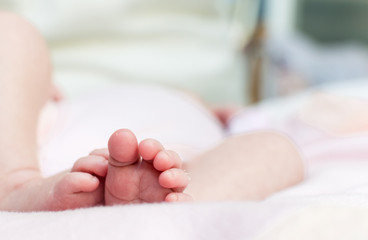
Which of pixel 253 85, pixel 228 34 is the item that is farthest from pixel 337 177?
pixel 253 85

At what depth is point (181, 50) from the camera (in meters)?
1.30

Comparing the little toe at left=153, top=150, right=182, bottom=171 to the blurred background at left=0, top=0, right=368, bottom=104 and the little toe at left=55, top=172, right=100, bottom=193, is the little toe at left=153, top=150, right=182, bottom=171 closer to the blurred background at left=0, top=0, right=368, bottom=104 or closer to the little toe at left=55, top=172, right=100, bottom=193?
the little toe at left=55, top=172, right=100, bottom=193

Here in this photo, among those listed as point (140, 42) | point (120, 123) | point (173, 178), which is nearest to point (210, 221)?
point (173, 178)

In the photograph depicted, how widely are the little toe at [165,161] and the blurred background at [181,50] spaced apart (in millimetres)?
705

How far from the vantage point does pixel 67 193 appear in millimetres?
409

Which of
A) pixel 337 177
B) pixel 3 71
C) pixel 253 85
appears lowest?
pixel 253 85

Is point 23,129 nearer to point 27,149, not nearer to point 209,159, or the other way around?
point 27,149

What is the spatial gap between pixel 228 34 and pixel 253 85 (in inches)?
12.7

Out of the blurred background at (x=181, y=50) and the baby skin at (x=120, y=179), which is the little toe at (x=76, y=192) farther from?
the blurred background at (x=181, y=50)

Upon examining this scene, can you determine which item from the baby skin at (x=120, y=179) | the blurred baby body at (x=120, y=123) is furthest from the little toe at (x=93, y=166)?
the blurred baby body at (x=120, y=123)

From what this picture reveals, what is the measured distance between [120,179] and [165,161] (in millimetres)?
32

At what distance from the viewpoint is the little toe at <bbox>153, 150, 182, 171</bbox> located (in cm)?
38

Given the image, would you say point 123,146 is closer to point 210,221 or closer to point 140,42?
point 210,221

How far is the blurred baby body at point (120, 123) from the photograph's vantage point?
584 millimetres
